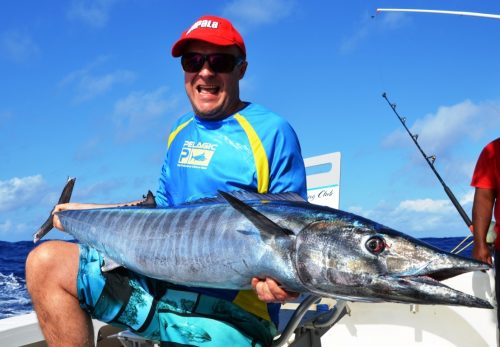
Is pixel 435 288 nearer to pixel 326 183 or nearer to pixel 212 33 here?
pixel 212 33

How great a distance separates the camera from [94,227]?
2.50m

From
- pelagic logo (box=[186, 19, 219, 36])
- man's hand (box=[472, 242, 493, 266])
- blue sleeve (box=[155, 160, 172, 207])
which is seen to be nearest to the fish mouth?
blue sleeve (box=[155, 160, 172, 207])

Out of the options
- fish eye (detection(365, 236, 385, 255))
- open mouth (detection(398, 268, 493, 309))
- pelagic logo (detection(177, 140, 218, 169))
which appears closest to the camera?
open mouth (detection(398, 268, 493, 309))

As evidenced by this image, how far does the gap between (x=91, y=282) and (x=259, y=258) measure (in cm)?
80

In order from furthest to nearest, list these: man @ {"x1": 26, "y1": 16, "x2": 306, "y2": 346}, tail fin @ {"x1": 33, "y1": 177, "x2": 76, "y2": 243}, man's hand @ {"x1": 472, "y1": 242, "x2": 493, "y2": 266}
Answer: man's hand @ {"x1": 472, "y1": 242, "x2": 493, "y2": 266} → tail fin @ {"x1": 33, "y1": 177, "x2": 76, "y2": 243} → man @ {"x1": 26, "y1": 16, "x2": 306, "y2": 346}

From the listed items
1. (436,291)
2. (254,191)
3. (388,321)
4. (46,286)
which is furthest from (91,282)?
(388,321)

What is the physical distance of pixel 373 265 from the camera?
5.55ft

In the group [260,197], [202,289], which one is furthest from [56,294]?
[260,197]

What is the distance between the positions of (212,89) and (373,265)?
4.03 ft

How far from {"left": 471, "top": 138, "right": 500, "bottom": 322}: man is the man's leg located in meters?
2.51

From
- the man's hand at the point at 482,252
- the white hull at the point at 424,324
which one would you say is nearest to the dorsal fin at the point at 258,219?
the man's hand at the point at 482,252

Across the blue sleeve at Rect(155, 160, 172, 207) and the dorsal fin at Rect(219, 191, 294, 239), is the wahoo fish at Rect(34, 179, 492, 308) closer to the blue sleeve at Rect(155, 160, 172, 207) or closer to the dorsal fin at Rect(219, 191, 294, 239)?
the dorsal fin at Rect(219, 191, 294, 239)

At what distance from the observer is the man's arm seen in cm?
360

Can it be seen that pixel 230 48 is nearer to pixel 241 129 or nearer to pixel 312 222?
pixel 241 129
